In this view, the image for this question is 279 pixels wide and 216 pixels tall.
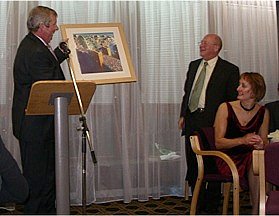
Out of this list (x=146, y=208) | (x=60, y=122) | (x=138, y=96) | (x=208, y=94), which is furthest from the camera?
(x=138, y=96)

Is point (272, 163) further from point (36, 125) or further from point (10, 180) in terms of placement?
point (36, 125)

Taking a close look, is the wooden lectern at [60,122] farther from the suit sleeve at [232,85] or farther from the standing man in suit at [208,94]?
the suit sleeve at [232,85]

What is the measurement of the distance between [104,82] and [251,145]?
1190 mm

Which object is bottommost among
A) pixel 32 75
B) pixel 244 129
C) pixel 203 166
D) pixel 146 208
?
pixel 146 208

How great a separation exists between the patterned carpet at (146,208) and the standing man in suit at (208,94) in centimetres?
29

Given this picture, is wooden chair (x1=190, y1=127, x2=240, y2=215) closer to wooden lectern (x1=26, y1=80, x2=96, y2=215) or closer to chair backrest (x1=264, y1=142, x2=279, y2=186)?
chair backrest (x1=264, y1=142, x2=279, y2=186)

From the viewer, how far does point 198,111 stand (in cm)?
440

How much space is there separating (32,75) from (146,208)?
193 centimetres

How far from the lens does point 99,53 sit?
134 inches

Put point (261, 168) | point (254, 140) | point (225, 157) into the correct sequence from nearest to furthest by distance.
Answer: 1. point (261, 168)
2. point (225, 157)
3. point (254, 140)

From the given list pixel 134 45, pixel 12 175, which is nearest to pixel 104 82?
pixel 12 175

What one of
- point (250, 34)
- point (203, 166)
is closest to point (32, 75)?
point (203, 166)

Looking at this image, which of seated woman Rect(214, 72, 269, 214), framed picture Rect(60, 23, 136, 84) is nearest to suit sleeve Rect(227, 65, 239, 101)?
seated woman Rect(214, 72, 269, 214)

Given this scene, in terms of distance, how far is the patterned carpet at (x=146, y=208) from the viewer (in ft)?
14.2
